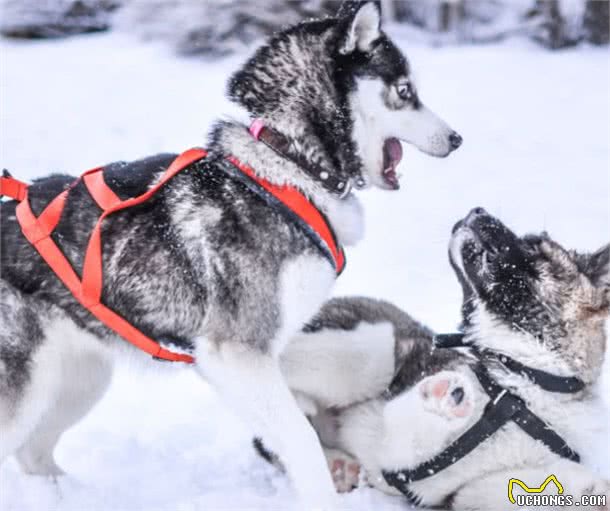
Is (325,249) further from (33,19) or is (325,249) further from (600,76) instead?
(33,19)

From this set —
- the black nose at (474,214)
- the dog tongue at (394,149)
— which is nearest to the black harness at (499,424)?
the black nose at (474,214)

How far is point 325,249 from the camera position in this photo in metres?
3.12

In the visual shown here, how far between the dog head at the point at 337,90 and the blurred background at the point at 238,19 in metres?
6.55

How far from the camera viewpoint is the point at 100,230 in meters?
3.09

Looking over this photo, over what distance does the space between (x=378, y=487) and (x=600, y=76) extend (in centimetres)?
675

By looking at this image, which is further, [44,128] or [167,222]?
[44,128]

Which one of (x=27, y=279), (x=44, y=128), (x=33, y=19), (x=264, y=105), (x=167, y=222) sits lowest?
(x=44, y=128)

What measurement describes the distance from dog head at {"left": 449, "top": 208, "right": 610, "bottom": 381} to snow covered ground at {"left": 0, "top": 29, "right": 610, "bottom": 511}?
0.47m

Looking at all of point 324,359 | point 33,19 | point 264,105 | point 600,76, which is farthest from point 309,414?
point 33,19

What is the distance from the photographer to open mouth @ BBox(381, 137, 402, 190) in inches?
133

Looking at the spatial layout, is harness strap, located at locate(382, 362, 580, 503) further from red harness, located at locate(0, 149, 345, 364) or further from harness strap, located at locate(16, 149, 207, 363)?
harness strap, located at locate(16, 149, 207, 363)

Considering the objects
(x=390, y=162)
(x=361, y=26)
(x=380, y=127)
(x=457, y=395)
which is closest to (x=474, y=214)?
(x=390, y=162)

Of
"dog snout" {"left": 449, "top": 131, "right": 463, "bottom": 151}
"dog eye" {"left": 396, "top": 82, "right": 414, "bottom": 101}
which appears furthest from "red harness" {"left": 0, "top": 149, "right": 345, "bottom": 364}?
"dog snout" {"left": 449, "top": 131, "right": 463, "bottom": 151}

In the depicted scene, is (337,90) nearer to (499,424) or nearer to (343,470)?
(499,424)
